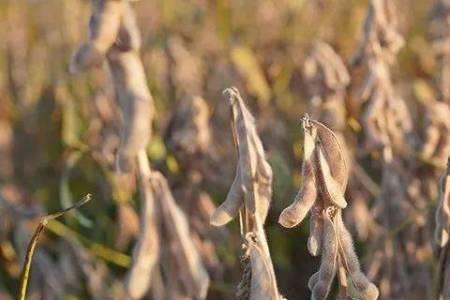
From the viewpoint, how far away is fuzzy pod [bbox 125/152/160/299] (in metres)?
1.01

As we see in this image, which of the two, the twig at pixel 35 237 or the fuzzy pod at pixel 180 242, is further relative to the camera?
the fuzzy pod at pixel 180 242

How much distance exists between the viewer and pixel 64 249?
5.27 ft

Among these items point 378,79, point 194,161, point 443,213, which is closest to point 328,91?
point 378,79

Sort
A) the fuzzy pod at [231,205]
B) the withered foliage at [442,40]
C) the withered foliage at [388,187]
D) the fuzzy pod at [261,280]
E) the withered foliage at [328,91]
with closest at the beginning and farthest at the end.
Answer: the fuzzy pod at [261,280] < the fuzzy pod at [231,205] < the withered foliage at [388,187] < the withered foliage at [328,91] < the withered foliage at [442,40]

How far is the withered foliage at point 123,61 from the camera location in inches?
38.2

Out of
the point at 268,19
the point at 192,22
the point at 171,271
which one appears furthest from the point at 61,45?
the point at 171,271

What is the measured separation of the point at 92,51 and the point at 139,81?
57mm

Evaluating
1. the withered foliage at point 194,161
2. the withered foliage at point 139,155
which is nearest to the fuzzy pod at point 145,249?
the withered foliage at point 139,155

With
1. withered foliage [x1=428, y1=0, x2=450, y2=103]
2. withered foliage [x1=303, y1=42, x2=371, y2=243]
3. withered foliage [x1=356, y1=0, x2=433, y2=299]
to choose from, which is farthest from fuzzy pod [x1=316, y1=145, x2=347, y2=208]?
withered foliage [x1=428, y1=0, x2=450, y2=103]

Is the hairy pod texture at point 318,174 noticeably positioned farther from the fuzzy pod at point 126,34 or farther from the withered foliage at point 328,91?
the withered foliage at point 328,91

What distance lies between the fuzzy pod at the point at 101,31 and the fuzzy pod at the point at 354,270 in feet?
0.98

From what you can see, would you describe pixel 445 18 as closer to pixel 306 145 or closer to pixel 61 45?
pixel 306 145

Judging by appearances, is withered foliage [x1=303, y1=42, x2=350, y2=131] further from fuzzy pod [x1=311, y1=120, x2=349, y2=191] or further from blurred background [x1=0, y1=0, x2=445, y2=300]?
fuzzy pod [x1=311, y1=120, x2=349, y2=191]

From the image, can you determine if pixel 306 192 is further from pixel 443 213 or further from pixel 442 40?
pixel 442 40
